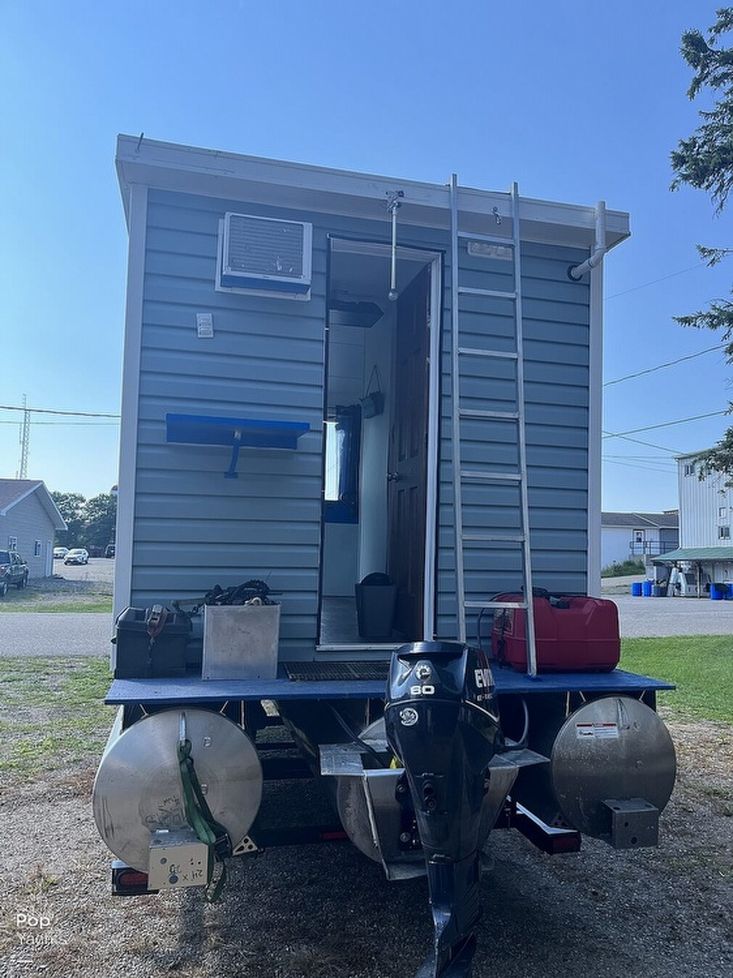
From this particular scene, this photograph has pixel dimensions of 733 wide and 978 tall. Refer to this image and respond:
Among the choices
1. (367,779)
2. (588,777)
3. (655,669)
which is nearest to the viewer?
(367,779)

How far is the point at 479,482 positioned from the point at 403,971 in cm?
220

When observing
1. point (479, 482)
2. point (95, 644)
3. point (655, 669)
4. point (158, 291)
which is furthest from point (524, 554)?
point (95, 644)

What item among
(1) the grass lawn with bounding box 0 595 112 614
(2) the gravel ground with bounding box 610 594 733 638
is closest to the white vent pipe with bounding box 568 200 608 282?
(2) the gravel ground with bounding box 610 594 733 638

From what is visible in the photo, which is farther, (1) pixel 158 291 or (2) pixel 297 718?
(1) pixel 158 291

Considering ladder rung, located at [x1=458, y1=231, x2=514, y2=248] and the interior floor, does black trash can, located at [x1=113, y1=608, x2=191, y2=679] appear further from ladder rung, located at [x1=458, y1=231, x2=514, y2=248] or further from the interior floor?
ladder rung, located at [x1=458, y1=231, x2=514, y2=248]

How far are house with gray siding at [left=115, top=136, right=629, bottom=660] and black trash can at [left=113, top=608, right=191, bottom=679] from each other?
0.38 m

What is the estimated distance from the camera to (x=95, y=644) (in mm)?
11266

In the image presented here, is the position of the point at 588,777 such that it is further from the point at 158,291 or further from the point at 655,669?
the point at 655,669

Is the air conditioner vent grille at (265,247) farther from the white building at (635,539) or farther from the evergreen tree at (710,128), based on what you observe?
the white building at (635,539)


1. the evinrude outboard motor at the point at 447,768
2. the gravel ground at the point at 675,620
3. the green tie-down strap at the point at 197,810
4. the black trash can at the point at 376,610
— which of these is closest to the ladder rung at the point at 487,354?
the black trash can at the point at 376,610

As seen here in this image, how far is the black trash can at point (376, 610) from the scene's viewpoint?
13.8 feet

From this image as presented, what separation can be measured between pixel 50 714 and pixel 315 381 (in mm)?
4388

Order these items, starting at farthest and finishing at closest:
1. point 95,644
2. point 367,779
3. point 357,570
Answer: point 95,644, point 357,570, point 367,779

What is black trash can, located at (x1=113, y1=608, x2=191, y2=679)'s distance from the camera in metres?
2.96
